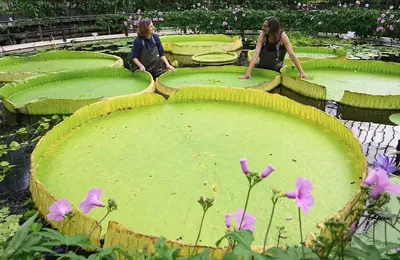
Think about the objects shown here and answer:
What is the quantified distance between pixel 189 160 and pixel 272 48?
291cm

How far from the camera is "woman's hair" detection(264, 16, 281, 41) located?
463 centimetres

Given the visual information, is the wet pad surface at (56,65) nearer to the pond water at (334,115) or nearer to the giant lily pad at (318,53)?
the pond water at (334,115)

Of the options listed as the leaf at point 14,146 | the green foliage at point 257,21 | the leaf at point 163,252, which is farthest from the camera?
the green foliage at point 257,21

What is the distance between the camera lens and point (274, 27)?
4656mm

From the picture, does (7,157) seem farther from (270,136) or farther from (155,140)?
(270,136)

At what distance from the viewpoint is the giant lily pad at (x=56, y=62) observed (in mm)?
6203

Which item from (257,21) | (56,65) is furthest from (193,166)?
(257,21)

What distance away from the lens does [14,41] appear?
988 centimetres

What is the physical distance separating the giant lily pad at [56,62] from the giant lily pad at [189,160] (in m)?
2.84

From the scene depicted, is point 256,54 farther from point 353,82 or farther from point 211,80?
point 353,82

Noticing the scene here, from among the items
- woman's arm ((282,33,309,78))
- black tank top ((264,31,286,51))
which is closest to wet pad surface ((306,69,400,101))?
woman's arm ((282,33,309,78))

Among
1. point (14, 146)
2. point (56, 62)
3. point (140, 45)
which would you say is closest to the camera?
point (14, 146)

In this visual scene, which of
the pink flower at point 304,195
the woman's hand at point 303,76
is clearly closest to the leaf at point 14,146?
the pink flower at point 304,195

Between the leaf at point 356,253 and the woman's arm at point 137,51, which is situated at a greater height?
the leaf at point 356,253
